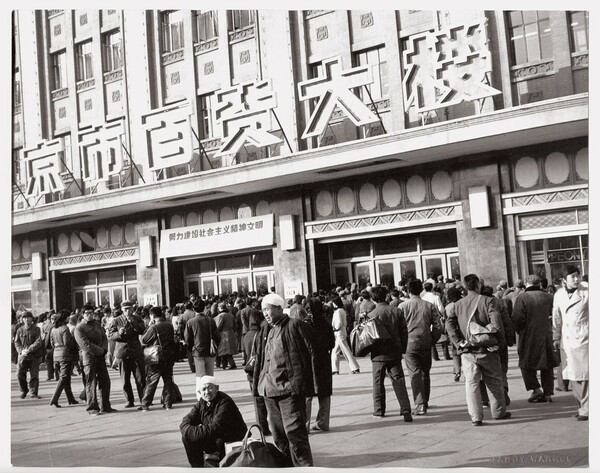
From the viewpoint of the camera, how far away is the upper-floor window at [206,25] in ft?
58.1

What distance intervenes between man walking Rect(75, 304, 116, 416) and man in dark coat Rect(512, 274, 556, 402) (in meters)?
5.92

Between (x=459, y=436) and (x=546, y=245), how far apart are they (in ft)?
24.2

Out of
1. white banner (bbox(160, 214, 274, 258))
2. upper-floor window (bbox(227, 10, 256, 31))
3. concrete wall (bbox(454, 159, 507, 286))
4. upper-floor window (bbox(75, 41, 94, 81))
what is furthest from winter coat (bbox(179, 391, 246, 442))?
upper-floor window (bbox(75, 41, 94, 81))

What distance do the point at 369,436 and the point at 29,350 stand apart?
7.47 m

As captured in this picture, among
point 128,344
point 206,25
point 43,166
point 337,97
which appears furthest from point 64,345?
point 206,25

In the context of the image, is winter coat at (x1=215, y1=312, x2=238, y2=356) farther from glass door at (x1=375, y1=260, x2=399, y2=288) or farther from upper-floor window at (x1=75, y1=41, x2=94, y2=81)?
upper-floor window at (x1=75, y1=41, x2=94, y2=81)

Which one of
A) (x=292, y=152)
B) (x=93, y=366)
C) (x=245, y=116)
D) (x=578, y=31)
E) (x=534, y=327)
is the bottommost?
(x=93, y=366)

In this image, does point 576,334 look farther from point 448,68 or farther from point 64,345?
point 64,345

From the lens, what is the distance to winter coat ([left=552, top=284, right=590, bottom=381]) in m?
7.12

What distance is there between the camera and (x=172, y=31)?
17672 mm

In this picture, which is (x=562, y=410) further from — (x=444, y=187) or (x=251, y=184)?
(x=251, y=184)

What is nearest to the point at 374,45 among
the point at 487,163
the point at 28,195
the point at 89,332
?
the point at 487,163

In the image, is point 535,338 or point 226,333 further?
point 226,333
